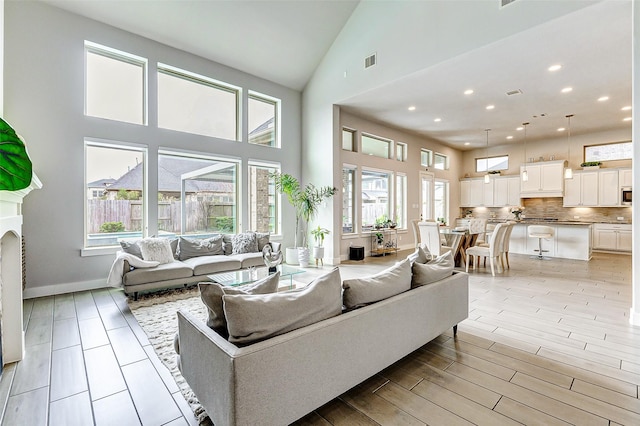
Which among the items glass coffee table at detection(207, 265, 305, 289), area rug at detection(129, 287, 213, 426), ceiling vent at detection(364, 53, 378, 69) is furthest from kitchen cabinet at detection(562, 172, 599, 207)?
area rug at detection(129, 287, 213, 426)

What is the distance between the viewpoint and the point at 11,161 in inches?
62.6

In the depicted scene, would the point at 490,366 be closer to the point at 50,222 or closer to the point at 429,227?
the point at 429,227

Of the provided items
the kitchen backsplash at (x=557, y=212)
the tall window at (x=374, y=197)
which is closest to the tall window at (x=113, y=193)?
the tall window at (x=374, y=197)

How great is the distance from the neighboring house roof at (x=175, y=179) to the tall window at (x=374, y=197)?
352 centimetres

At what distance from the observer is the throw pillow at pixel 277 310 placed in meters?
1.40

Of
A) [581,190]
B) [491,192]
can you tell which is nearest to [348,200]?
[491,192]

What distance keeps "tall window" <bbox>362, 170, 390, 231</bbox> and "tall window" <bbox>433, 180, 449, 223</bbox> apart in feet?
8.90

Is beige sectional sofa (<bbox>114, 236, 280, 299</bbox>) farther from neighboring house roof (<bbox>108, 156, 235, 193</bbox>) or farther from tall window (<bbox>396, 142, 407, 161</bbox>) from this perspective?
tall window (<bbox>396, 142, 407, 161</bbox>)

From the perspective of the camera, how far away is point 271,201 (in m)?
6.82

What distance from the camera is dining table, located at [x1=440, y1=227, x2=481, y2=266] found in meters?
5.78

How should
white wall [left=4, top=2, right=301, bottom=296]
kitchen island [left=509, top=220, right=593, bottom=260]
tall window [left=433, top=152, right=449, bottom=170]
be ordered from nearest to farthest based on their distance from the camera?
white wall [left=4, top=2, right=301, bottom=296]
kitchen island [left=509, top=220, right=593, bottom=260]
tall window [left=433, top=152, right=449, bottom=170]

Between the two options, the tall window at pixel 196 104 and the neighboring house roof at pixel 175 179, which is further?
the tall window at pixel 196 104

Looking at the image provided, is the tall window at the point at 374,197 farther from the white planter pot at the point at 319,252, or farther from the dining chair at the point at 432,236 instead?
the dining chair at the point at 432,236

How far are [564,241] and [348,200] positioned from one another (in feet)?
17.4
